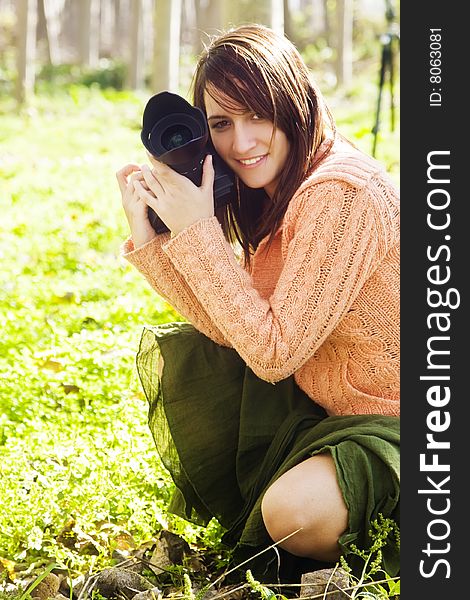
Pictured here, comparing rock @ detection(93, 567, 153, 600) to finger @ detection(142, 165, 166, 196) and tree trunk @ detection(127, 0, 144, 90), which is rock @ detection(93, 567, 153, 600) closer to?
finger @ detection(142, 165, 166, 196)

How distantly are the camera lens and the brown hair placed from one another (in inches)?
4.2

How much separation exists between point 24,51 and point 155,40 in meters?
3.21

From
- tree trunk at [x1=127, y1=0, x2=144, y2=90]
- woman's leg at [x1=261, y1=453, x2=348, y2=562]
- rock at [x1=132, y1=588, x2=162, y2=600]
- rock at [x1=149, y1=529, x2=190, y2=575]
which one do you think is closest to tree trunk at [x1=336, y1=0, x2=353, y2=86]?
tree trunk at [x1=127, y1=0, x2=144, y2=90]

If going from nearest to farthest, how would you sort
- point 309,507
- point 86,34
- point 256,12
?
point 309,507, point 256,12, point 86,34

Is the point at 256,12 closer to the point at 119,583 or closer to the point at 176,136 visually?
the point at 176,136

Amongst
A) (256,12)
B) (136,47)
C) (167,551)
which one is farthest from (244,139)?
(136,47)

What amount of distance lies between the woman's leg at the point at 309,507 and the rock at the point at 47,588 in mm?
516

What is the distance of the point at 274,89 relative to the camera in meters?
2.30

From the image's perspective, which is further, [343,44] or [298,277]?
[343,44]

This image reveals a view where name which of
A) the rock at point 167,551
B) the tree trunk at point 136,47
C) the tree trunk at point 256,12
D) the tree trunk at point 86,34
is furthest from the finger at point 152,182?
the tree trunk at point 86,34

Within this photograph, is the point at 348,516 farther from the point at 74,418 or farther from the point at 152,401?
the point at 74,418

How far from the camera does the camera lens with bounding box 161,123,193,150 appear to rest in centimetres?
243

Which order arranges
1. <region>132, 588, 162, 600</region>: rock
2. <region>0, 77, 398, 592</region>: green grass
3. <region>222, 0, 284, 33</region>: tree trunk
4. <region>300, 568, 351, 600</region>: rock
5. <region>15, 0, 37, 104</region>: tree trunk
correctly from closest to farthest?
<region>300, 568, 351, 600</region>: rock
<region>132, 588, 162, 600</region>: rock
<region>0, 77, 398, 592</region>: green grass
<region>222, 0, 284, 33</region>: tree trunk
<region>15, 0, 37, 104</region>: tree trunk

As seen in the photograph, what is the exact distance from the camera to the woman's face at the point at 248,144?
7.75ft
